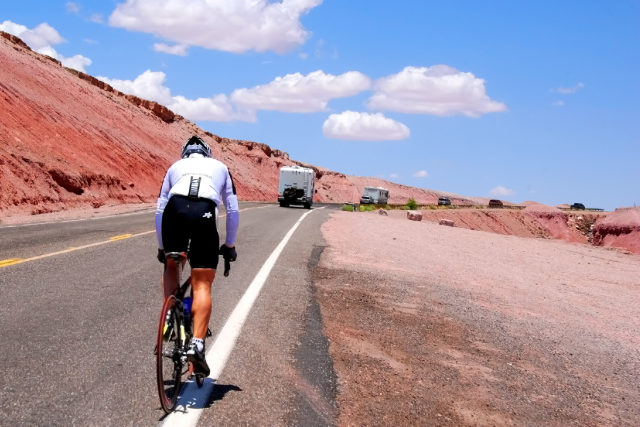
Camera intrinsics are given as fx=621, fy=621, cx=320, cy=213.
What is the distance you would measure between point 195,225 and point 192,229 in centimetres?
4

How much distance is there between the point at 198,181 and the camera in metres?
4.38

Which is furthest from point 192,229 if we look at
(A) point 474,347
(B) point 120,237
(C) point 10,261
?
(B) point 120,237

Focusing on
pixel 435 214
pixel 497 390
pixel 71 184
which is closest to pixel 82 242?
pixel 497 390

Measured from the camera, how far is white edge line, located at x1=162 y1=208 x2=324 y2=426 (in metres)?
4.14

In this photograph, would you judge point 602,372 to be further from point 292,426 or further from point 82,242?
point 82,242

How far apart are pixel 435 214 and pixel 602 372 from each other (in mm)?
73367

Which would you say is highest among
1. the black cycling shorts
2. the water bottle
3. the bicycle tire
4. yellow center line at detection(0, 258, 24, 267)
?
the black cycling shorts

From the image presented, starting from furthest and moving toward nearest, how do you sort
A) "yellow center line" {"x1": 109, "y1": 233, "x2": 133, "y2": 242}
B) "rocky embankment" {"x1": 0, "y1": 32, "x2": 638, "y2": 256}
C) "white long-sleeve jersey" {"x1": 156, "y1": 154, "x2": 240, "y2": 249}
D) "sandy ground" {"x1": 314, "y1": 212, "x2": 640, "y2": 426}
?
"rocky embankment" {"x1": 0, "y1": 32, "x2": 638, "y2": 256} → "yellow center line" {"x1": 109, "y1": 233, "x2": 133, "y2": 242} → "sandy ground" {"x1": 314, "y1": 212, "x2": 640, "y2": 426} → "white long-sleeve jersey" {"x1": 156, "y1": 154, "x2": 240, "y2": 249}

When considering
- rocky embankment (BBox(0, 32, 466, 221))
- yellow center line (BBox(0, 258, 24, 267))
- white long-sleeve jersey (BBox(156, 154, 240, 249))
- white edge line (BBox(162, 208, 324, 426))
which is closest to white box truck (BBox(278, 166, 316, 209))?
rocky embankment (BBox(0, 32, 466, 221))

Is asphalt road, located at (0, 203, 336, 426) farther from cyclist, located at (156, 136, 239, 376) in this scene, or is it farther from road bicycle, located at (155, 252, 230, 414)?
cyclist, located at (156, 136, 239, 376)

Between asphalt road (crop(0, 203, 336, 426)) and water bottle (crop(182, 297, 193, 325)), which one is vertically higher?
water bottle (crop(182, 297, 193, 325))

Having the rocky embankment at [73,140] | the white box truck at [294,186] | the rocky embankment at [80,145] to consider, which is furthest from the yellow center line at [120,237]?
the white box truck at [294,186]

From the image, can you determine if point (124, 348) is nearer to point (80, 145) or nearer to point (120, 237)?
point (120, 237)

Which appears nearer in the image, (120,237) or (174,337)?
(174,337)
